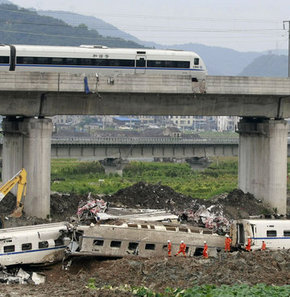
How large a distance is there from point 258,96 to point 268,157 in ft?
12.7

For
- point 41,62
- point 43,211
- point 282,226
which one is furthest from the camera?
point 41,62

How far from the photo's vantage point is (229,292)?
2366cm

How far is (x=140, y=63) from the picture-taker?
48.7 meters

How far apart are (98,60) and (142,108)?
154 inches

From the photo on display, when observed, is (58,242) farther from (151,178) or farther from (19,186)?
(151,178)

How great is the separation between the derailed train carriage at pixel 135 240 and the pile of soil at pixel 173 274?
162 centimetres

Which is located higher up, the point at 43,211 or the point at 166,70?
the point at 166,70

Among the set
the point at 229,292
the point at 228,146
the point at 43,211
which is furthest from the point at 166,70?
the point at 228,146

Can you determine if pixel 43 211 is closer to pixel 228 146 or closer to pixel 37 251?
pixel 37 251

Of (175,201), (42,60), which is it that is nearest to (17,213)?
(42,60)

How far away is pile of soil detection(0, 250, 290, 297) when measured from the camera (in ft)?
85.5

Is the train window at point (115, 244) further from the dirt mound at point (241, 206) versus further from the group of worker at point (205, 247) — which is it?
the dirt mound at point (241, 206)

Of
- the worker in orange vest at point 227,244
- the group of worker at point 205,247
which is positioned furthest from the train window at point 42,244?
the worker in orange vest at point 227,244

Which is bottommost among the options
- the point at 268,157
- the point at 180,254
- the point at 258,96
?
the point at 180,254
